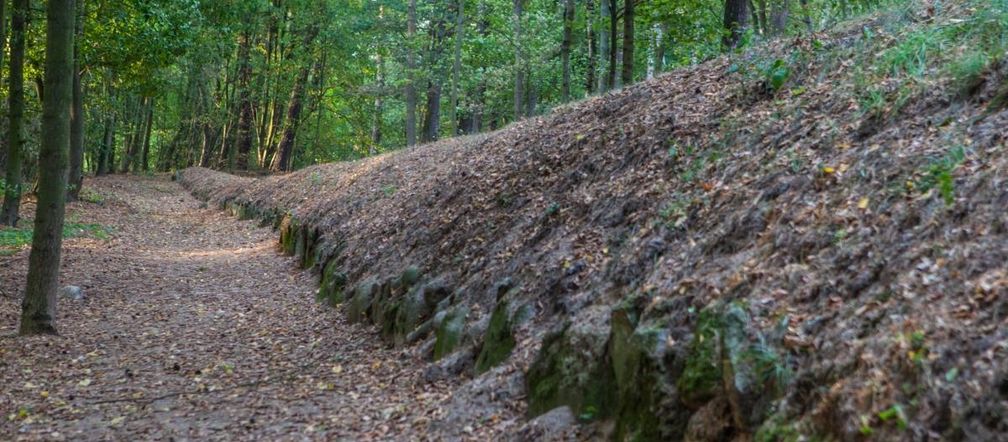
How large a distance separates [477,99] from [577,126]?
1535 centimetres

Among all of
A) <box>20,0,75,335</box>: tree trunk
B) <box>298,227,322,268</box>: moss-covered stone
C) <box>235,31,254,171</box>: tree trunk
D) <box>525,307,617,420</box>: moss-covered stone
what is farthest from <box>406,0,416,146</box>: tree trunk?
<box>525,307,617,420</box>: moss-covered stone

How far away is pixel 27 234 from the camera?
47.5 feet

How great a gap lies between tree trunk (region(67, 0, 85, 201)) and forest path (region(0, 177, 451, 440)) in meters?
4.37

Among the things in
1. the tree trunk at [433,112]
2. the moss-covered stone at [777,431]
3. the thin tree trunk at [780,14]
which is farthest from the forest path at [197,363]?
the thin tree trunk at [780,14]

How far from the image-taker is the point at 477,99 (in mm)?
25000

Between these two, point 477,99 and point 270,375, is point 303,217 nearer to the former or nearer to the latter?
point 270,375

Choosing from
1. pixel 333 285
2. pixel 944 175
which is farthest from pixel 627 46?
pixel 944 175

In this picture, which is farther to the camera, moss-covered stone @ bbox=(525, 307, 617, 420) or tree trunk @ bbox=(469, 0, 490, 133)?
tree trunk @ bbox=(469, 0, 490, 133)

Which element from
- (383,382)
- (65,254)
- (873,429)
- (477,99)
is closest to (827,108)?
(873,429)

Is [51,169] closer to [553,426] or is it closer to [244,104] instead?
[553,426]

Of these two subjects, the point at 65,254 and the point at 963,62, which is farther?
the point at 65,254

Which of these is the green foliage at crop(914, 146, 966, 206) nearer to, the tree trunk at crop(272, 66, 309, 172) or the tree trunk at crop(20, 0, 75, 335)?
the tree trunk at crop(20, 0, 75, 335)

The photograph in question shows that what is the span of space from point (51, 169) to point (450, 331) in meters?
4.80

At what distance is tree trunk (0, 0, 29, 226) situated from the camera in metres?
13.7
